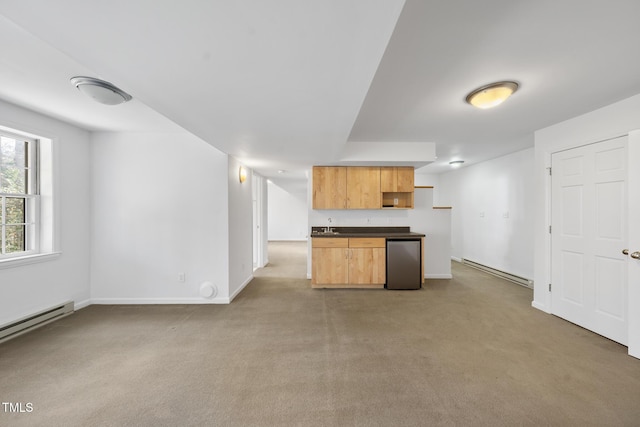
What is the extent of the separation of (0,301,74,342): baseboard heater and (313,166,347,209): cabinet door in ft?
12.3

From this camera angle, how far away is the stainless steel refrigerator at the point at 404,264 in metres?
4.41

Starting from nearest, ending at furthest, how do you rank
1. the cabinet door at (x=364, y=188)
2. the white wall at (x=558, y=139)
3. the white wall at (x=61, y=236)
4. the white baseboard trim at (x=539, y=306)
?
1. the white wall at (x=558, y=139)
2. the white wall at (x=61, y=236)
3. the white baseboard trim at (x=539, y=306)
4. the cabinet door at (x=364, y=188)

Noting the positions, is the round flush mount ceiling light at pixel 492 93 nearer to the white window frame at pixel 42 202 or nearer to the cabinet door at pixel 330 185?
the cabinet door at pixel 330 185

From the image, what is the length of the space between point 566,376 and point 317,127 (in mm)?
2954

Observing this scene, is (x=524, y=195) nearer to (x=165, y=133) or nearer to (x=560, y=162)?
(x=560, y=162)

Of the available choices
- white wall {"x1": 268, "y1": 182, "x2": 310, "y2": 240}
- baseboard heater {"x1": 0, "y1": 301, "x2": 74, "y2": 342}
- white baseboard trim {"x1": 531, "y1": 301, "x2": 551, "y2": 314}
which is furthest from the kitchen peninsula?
white wall {"x1": 268, "y1": 182, "x2": 310, "y2": 240}

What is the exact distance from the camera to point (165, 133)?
3678mm

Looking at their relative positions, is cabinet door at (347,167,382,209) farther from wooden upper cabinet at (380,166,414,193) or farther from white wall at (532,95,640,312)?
white wall at (532,95,640,312)

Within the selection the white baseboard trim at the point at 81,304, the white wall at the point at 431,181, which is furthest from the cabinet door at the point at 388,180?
the white baseboard trim at the point at 81,304

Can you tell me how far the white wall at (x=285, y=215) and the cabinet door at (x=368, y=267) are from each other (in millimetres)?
6718

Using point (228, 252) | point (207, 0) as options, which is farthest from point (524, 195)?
point (207, 0)

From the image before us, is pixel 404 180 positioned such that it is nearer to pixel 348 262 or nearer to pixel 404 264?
pixel 404 264

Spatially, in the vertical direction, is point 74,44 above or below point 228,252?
above

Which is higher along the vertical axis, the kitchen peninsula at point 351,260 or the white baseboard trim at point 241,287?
the kitchen peninsula at point 351,260
